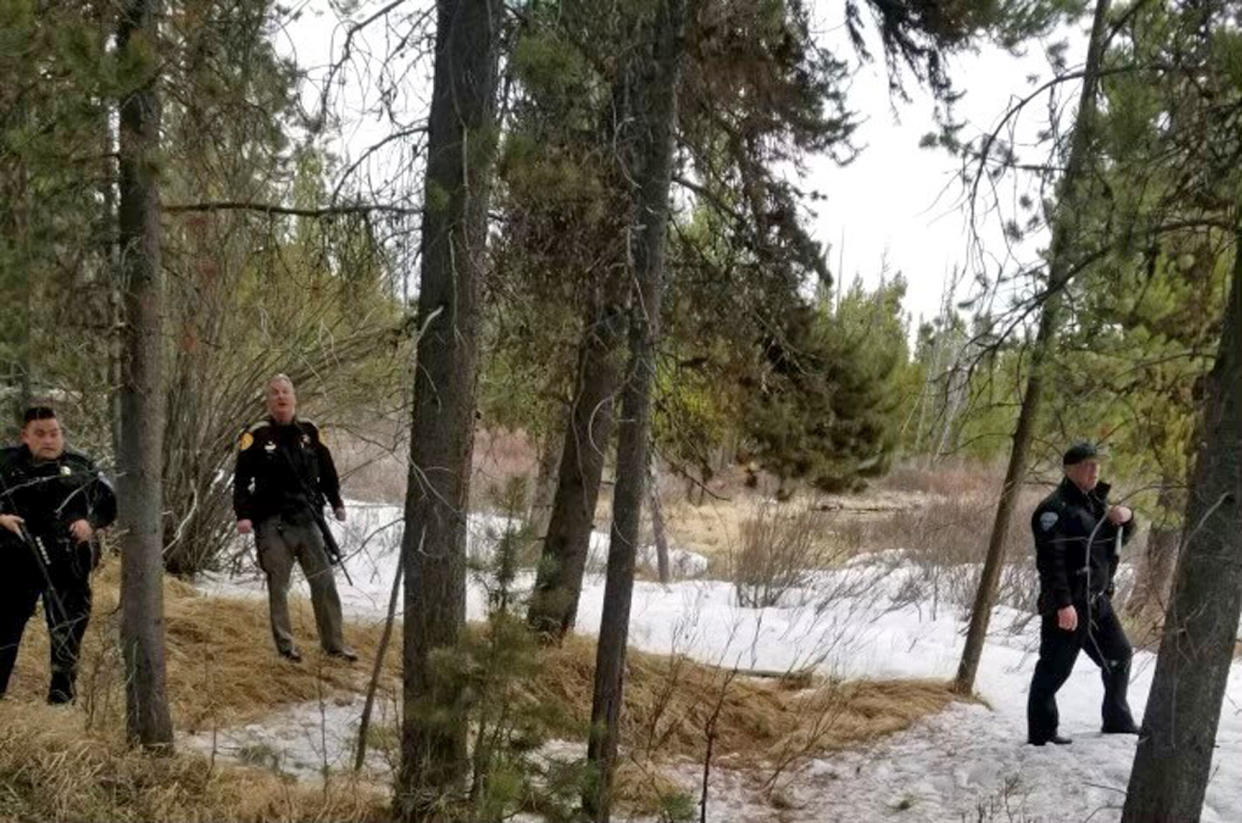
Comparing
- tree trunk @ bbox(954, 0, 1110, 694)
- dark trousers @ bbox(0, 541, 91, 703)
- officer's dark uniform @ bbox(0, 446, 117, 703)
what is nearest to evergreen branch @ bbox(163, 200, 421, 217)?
officer's dark uniform @ bbox(0, 446, 117, 703)

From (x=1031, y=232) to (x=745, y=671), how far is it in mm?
4383

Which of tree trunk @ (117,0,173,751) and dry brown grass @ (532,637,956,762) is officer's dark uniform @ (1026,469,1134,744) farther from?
tree trunk @ (117,0,173,751)

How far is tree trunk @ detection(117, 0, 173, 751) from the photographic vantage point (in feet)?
14.6

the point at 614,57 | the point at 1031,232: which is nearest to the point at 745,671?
the point at 1031,232

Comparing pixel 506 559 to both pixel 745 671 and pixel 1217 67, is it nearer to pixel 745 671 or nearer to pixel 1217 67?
pixel 1217 67

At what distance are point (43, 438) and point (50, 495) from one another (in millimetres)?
302

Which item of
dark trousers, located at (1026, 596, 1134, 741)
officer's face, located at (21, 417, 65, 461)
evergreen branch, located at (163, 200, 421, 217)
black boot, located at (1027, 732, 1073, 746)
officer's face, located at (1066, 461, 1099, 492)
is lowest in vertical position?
black boot, located at (1027, 732, 1073, 746)

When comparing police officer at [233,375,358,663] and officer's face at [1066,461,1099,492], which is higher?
officer's face at [1066,461,1099,492]

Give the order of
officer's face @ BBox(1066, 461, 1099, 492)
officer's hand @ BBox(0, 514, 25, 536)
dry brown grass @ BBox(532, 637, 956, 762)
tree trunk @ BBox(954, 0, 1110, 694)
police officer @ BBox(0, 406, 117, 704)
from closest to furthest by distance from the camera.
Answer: tree trunk @ BBox(954, 0, 1110, 694), officer's hand @ BBox(0, 514, 25, 536), police officer @ BBox(0, 406, 117, 704), officer's face @ BBox(1066, 461, 1099, 492), dry brown grass @ BBox(532, 637, 956, 762)

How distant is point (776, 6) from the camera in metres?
5.33

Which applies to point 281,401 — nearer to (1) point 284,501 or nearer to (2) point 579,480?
(1) point 284,501

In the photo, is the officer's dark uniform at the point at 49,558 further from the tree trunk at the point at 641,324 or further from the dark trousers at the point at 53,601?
the tree trunk at the point at 641,324

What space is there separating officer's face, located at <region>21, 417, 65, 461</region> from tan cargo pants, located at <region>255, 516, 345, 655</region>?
65.2 inches

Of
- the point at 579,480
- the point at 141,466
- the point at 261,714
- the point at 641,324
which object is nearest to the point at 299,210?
the point at 141,466
